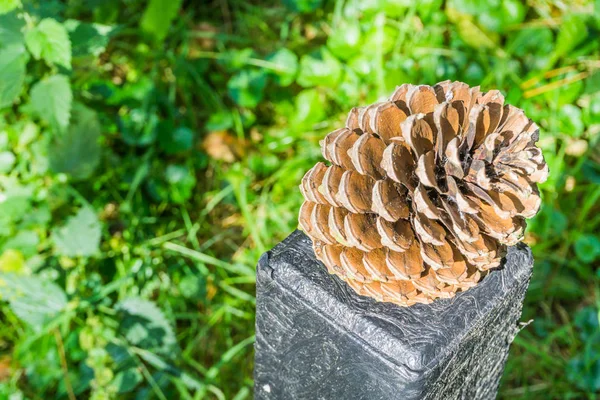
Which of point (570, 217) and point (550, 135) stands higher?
point (550, 135)

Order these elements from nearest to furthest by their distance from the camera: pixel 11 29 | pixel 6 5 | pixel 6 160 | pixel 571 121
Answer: pixel 6 5
pixel 11 29
pixel 6 160
pixel 571 121

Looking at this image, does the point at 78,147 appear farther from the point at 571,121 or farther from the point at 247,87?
the point at 571,121

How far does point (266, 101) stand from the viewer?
6.41ft

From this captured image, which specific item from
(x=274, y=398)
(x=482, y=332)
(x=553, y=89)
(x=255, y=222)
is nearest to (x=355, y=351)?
(x=482, y=332)

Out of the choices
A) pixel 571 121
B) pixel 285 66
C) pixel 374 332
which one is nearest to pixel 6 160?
pixel 285 66

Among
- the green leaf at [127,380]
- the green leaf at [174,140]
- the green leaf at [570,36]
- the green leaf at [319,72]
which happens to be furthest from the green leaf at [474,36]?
the green leaf at [127,380]

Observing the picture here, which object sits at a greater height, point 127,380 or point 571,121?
point 571,121

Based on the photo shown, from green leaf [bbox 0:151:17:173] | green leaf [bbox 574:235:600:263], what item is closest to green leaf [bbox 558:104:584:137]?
green leaf [bbox 574:235:600:263]

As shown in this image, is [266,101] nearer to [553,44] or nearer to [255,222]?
[255,222]

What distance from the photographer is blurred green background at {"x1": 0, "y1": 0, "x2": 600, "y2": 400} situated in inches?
56.6

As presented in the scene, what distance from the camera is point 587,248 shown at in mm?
1661

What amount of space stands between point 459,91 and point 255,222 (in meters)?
1.04

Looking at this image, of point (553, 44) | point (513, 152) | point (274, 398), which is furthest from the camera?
point (553, 44)

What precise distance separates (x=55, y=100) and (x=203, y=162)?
0.53 m
